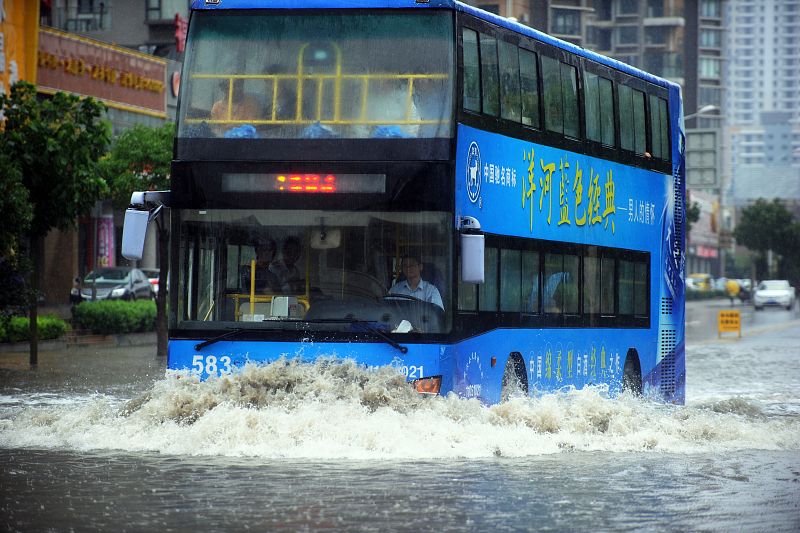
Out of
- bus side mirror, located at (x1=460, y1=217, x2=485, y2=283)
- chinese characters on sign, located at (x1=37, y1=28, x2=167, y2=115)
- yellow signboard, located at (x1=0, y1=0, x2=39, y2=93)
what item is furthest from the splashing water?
chinese characters on sign, located at (x1=37, y1=28, x2=167, y2=115)

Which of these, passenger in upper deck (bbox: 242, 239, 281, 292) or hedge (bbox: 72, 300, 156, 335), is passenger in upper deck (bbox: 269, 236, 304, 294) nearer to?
passenger in upper deck (bbox: 242, 239, 281, 292)

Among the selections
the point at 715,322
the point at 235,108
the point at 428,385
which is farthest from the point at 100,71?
the point at 428,385

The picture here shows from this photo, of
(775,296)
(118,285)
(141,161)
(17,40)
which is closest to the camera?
(141,161)

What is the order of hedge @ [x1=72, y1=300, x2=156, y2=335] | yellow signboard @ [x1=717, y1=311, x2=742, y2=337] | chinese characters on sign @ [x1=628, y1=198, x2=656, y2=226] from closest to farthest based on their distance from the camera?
1. chinese characters on sign @ [x1=628, y1=198, x2=656, y2=226]
2. hedge @ [x1=72, y1=300, x2=156, y2=335]
3. yellow signboard @ [x1=717, y1=311, x2=742, y2=337]

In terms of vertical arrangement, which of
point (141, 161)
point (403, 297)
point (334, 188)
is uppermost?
point (141, 161)

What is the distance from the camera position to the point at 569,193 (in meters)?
17.0

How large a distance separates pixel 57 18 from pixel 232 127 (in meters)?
53.7

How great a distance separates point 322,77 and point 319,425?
3.00 meters

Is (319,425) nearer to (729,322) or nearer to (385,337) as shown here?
(385,337)

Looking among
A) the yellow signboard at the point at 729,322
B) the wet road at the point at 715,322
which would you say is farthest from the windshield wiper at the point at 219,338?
the yellow signboard at the point at 729,322

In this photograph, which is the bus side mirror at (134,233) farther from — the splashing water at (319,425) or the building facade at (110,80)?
the building facade at (110,80)

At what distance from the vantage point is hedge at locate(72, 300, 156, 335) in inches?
1412

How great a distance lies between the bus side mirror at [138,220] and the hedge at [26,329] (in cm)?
1542

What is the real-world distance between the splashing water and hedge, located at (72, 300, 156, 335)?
2118 cm
